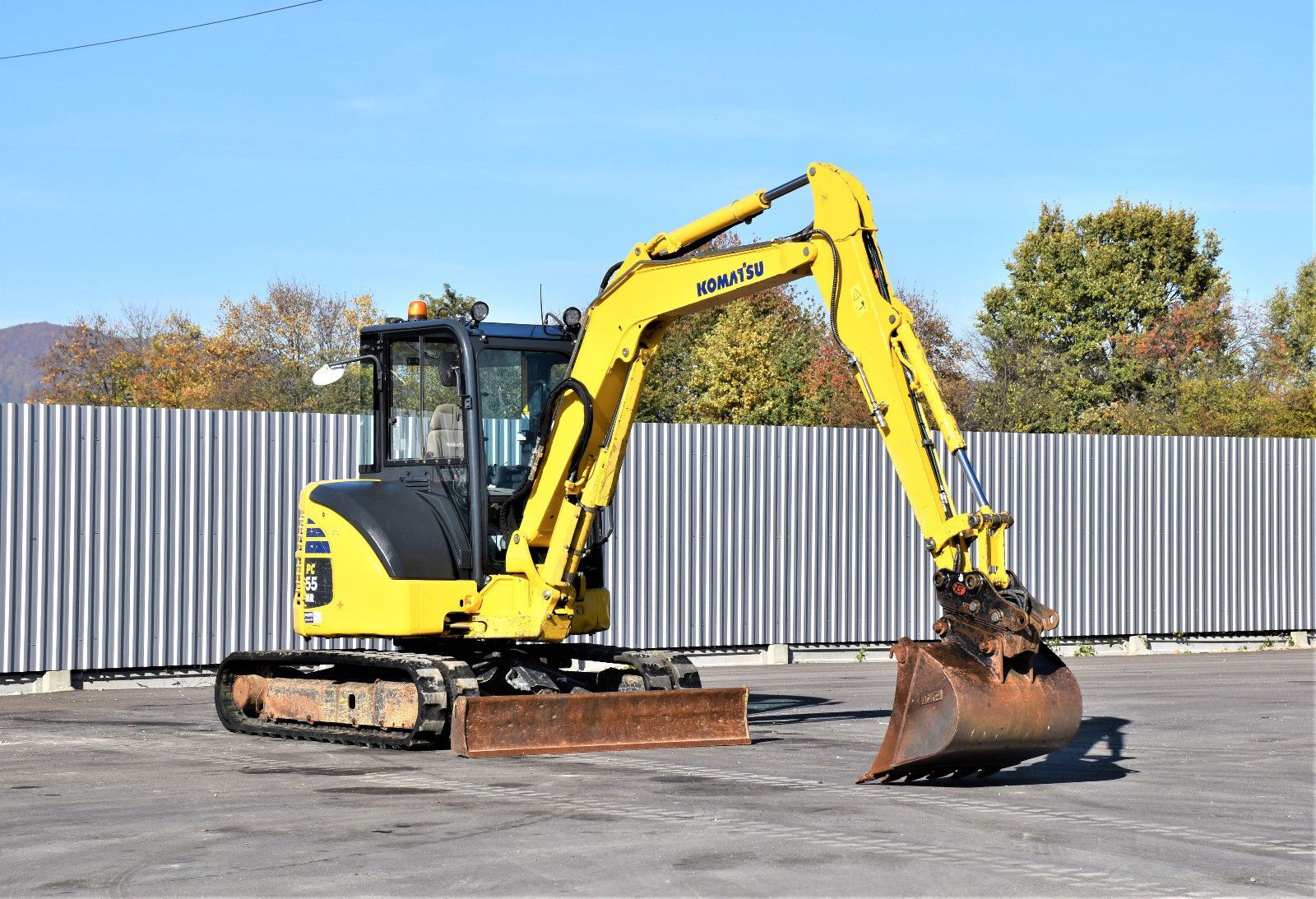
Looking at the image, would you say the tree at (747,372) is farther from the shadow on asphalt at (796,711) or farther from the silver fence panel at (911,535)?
the shadow on asphalt at (796,711)

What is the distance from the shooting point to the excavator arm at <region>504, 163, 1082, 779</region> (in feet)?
31.8

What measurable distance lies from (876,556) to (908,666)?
13332 millimetres

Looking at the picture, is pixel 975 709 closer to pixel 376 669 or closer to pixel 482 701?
pixel 482 701

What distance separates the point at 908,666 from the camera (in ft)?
32.5

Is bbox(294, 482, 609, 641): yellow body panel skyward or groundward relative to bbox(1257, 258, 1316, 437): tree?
groundward

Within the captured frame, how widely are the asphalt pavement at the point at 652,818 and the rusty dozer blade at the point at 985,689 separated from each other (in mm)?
335

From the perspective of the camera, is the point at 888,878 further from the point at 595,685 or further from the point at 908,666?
the point at 595,685

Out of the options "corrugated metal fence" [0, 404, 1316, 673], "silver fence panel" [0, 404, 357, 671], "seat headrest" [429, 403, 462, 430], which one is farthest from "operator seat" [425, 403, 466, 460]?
"corrugated metal fence" [0, 404, 1316, 673]

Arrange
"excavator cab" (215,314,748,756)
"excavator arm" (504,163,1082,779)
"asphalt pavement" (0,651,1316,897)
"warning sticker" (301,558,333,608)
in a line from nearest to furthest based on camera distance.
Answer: "asphalt pavement" (0,651,1316,897) → "excavator arm" (504,163,1082,779) → "excavator cab" (215,314,748,756) → "warning sticker" (301,558,333,608)

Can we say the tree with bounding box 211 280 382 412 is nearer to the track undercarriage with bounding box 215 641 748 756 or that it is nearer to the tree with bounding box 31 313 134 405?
the tree with bounding box 31 313 134 405

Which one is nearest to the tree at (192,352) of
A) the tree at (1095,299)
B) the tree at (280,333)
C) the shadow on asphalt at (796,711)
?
the tree at (280,333)

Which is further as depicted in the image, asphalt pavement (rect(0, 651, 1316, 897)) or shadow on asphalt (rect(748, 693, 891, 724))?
shadow on asphalt (rect(748, 693, 891, 724))

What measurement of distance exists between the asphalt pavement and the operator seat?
2.34m

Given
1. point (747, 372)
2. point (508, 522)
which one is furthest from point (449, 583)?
point (747, 372)
